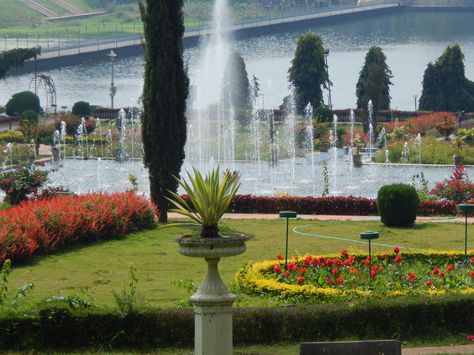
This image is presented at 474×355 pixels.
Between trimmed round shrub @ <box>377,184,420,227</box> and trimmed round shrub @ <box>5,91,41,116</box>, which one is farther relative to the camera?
trimmed round shrub @ <box>5,91,41,116</box>

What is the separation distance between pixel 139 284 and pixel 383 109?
135 feet

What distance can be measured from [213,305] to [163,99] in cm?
1562

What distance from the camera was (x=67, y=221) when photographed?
84.9ft

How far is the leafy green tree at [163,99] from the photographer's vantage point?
2977cm

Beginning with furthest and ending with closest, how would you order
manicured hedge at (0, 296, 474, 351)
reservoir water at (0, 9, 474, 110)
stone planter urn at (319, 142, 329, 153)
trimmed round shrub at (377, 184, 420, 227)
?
reservoir water at (0, 9, 474, 110), stone planter urn at (319, 142, 329, 153), trimmed round shrub at (377, 184, 420, 227), manicured hedge at (0, 296, 474, 351)

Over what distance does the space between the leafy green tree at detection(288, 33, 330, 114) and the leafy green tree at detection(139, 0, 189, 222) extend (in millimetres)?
33283

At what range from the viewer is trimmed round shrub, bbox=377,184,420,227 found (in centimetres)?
2858

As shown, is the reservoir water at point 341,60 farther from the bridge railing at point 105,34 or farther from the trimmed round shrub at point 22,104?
the trimmed round shrub at point 22,104

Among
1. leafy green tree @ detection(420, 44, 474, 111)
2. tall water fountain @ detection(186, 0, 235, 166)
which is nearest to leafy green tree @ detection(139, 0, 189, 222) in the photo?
tall water fountain @ detection(186, 0, 235, 166)

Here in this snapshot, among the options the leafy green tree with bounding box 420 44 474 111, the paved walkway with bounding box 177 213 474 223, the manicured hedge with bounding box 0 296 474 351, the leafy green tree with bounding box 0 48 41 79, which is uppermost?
the leafy green tree with bounding box 0 48 41 79

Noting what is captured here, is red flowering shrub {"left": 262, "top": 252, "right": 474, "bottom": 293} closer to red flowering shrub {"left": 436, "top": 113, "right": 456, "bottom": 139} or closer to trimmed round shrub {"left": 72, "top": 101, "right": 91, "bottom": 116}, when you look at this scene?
red flowering shrub {"left": 436, "top": 113, "right": 456, "bottom": 139}

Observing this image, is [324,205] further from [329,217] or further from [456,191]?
[456,191]

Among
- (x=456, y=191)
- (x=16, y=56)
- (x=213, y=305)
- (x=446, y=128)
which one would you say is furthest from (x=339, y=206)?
(x=16, y=56)

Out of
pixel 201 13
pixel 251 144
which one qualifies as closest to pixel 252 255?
pixel 251 144
